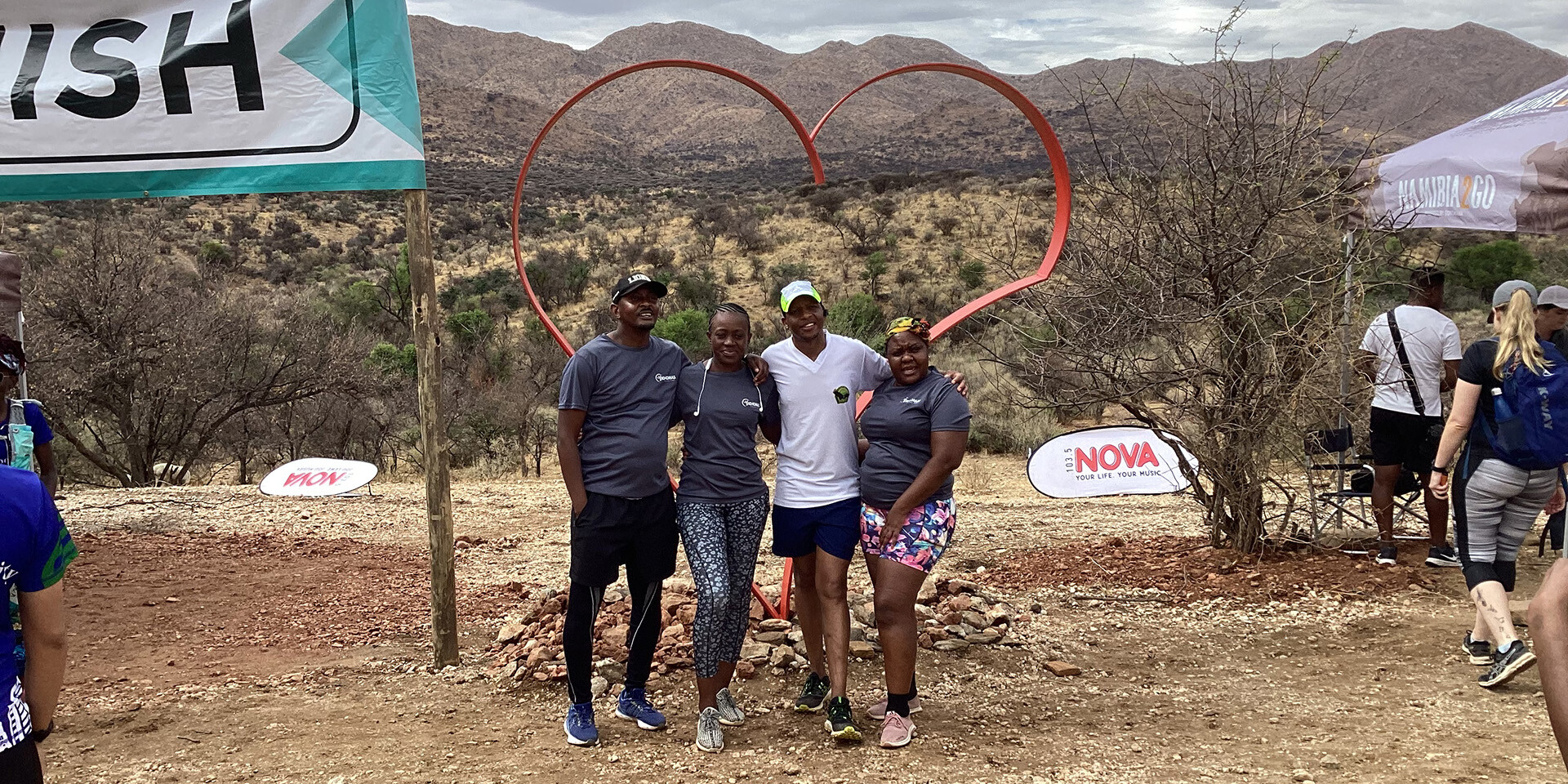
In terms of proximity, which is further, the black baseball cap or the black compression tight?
the black compression tight

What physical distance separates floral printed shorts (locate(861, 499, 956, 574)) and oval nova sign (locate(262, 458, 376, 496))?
5661mm

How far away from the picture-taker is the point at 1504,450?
468 cm

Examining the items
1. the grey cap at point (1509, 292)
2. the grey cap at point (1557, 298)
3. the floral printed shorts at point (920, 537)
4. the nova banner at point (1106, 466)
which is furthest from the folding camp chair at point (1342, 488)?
the floral printed shorts at point (920, 537)

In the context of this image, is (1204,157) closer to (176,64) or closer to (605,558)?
(605,558)

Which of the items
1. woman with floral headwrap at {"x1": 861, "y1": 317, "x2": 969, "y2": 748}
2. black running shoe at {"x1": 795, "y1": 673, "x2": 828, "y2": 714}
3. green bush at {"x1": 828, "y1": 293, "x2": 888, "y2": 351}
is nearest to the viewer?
woman with floral headwrap at {"x1": 861, "y1": 317, "x2": 969, "y2": 748}

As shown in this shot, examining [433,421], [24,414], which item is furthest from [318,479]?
[24,414]

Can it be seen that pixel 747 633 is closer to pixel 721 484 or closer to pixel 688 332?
pixel 721 484

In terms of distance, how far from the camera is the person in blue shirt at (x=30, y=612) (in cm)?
221

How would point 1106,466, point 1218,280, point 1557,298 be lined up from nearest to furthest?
point 1557,298 → point 1218,280 → point 1106,466

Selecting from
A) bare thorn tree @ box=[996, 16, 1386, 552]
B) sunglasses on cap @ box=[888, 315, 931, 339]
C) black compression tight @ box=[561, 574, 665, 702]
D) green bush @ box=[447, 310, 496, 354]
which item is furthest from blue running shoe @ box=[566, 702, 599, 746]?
green bush @ box=[447, 310, 496, 354]

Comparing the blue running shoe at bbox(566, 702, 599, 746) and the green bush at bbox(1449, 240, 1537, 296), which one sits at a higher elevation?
the green bush at bbox(1449, 240, 1537, 296)

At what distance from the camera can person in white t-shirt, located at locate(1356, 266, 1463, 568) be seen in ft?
21.7

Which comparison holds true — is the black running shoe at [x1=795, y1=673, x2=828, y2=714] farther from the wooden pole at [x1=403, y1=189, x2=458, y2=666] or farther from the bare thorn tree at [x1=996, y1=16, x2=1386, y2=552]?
the bare thorn tree at [x1=996, y1=16, x2=1386, y2=552]

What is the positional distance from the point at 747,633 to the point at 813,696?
0.84 metres
